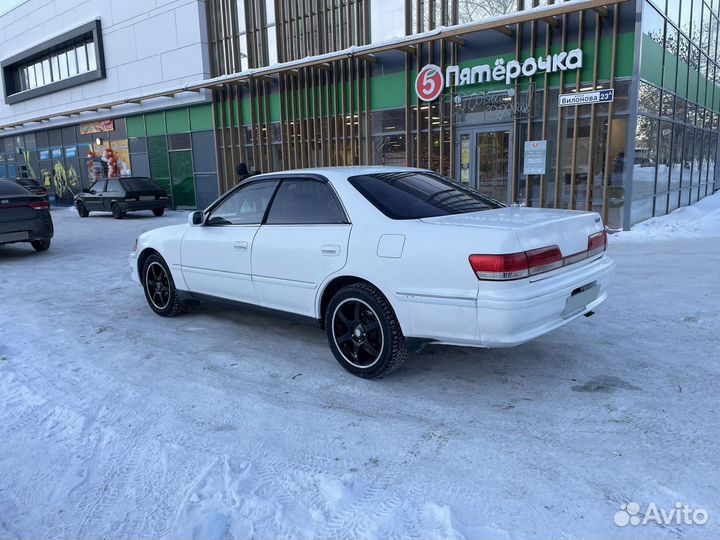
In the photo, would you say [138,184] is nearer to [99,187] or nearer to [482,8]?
[99,187]

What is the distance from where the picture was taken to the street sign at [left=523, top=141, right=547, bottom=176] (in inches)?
465

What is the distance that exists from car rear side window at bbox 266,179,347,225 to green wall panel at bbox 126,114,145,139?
1896cm

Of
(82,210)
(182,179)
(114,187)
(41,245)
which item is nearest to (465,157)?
(41,245)

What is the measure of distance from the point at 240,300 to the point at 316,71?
1221cm

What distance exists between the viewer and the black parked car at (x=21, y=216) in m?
9.98

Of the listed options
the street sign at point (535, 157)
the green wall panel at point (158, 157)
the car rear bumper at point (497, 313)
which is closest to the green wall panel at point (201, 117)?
the green wall panel at point (158, 157)

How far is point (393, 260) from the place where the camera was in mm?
3818

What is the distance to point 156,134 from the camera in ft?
68.7

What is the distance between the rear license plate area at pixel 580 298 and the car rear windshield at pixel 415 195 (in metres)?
1.06

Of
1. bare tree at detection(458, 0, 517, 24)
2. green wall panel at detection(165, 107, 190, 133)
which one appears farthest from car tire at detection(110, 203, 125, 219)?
bare tree at detection(458, 0, 517, 24)

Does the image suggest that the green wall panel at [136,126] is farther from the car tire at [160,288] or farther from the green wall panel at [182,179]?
the car tire at [160,288]

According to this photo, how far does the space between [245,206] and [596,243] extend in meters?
3.10

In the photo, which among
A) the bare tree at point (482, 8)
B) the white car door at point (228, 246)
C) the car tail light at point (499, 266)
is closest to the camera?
the car tail light at point (499, 266)

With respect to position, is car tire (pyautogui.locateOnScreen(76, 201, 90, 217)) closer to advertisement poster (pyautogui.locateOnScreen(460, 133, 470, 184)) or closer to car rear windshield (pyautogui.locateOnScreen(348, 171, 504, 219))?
advertisement poster (pyautogui.locateOnScreen(460, 133, 470, 184))
